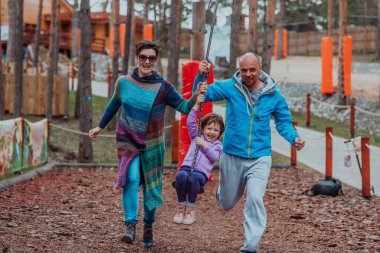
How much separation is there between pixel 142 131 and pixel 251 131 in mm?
1013

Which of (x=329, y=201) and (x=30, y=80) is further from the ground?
(x=30, y=80)

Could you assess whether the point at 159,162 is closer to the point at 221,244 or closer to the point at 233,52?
the point at 221,244

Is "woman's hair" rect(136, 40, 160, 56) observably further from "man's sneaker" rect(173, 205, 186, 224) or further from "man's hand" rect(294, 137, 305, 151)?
"man's sneaker" rect(173, 205, 186, 224)

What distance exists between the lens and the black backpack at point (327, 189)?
1104cm

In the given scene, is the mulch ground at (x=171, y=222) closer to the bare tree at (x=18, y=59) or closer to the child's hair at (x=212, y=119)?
the child's hair at (x=212, y=119)

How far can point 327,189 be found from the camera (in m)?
11.1

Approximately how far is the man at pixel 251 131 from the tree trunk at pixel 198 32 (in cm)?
544

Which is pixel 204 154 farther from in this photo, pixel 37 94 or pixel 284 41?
pixel 284 41

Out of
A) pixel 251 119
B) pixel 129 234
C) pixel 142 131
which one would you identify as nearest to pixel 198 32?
pixel 142 131

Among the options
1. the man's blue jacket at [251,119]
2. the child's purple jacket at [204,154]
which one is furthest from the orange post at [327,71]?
the man's blue jacket at [251,119]

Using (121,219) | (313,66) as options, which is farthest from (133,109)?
(313,66)

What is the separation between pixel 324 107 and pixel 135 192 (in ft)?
69.5

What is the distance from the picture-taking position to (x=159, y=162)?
6863 millimetres

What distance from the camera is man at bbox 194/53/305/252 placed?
648cm
